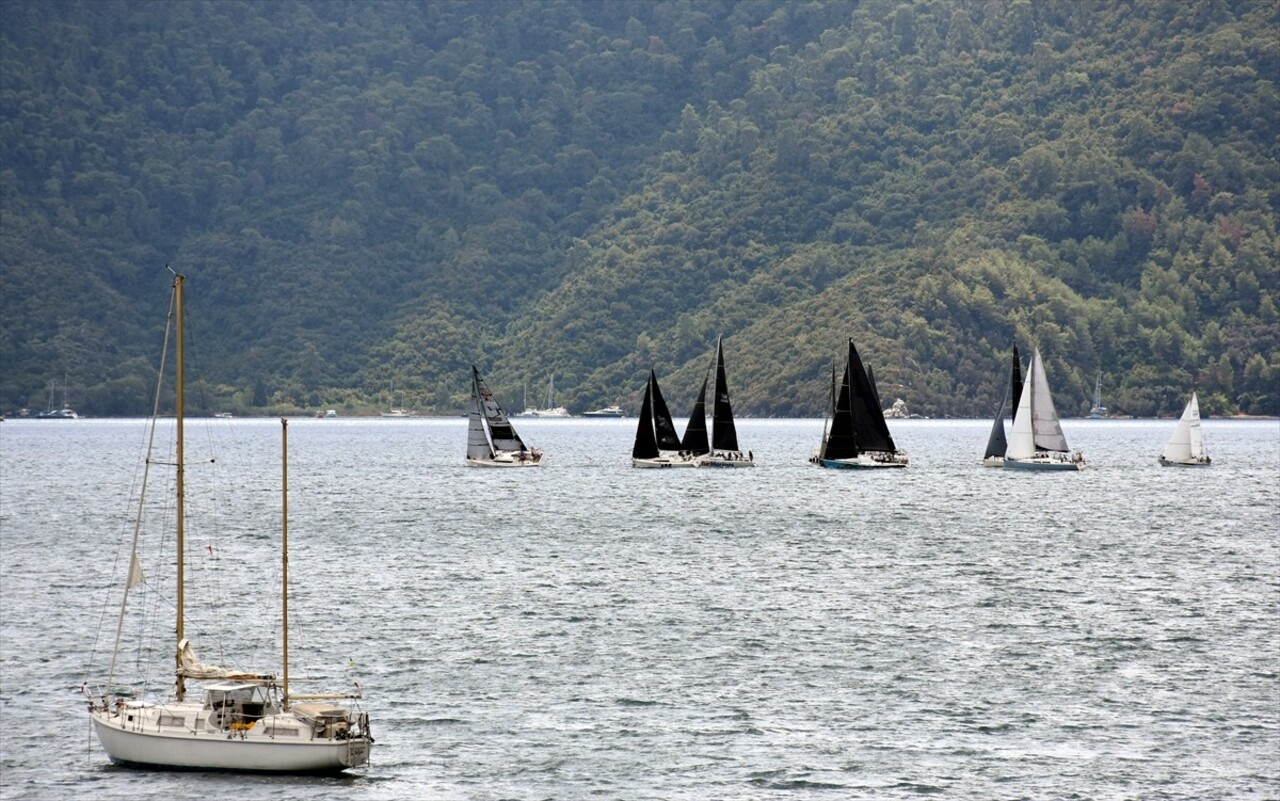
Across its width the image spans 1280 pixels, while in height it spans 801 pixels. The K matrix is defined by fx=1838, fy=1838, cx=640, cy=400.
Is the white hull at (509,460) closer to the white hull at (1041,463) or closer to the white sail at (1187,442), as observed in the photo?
the white hull at (1041,463)

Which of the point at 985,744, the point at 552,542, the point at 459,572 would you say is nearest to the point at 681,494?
the point at 552,542

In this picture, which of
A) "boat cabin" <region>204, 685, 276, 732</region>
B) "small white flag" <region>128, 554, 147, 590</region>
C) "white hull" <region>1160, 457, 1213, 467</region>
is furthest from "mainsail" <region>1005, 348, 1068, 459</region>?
"boat cabin" <region>204, 685, 276, 732</region>

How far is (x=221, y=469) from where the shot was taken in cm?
17312

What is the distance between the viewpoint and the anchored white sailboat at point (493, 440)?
150500 mm

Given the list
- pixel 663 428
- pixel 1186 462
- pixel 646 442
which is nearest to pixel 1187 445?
pixel 1186 462

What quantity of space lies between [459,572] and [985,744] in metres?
36.8

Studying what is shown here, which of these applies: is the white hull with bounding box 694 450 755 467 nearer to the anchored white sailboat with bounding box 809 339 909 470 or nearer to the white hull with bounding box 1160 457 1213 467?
the anchored white sailboat with bounding box 809 339 909 470

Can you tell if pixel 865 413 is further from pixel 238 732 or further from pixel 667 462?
pixel 238 732

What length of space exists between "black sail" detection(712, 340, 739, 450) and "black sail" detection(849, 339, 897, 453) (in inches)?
364

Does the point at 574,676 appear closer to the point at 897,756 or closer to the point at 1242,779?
A: the point at 897,756

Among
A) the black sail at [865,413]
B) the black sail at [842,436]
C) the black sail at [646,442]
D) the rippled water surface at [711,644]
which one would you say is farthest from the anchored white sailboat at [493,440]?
the rippled water surface at [711,644]

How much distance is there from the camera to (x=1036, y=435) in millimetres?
140125

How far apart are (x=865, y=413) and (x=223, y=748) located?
10081 cm

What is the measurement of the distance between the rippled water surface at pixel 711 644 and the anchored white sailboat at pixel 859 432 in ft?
64.4
